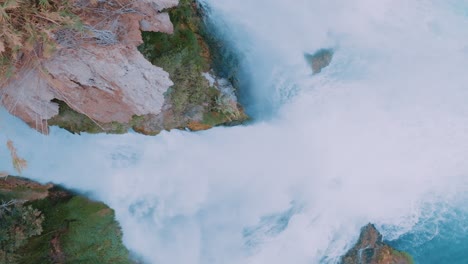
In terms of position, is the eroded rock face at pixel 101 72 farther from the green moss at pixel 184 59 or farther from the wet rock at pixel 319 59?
the wet rock at pixel 319 59

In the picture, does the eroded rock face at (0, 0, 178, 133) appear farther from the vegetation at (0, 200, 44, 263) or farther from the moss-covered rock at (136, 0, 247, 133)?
the vegetation at (0, 200, 44, 263)

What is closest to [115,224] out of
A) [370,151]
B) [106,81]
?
[106,81]

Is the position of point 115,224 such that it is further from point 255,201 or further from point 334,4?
point 334,4

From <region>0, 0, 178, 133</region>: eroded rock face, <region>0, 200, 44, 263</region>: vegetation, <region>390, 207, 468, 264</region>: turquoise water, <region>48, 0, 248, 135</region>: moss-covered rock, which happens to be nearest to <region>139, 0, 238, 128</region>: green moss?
<region>48, 0, 248, 135</region>: moss-covered rock

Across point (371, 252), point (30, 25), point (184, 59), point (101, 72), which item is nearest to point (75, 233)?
point (101, 72)

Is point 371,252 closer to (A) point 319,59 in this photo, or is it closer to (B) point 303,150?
(B) point 303,150

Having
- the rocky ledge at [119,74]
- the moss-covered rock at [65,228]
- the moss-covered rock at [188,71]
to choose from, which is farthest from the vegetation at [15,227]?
the moss-covered rock at [188,71]
